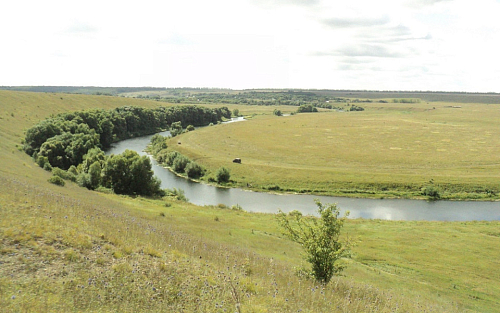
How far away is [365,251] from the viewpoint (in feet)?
102

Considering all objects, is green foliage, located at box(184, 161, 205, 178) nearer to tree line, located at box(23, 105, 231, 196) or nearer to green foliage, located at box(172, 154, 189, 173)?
green foliage, located at box(172, 154, 189, 173)

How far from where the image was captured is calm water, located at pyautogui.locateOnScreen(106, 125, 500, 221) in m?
51.2

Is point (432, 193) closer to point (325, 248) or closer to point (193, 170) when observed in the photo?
point (193, 170)

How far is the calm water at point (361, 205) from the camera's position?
5116cm

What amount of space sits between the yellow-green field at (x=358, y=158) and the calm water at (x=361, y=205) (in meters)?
3.36

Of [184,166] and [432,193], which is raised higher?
[184,166]

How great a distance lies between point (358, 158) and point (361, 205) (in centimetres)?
2812

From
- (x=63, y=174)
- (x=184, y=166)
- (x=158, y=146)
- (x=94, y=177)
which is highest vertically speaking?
(x=63, y=174)

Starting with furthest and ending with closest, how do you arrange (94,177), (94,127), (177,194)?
(94,127), (177,194), (94,177)

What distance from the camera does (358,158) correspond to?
8200 centimetres

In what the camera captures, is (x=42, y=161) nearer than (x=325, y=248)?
No

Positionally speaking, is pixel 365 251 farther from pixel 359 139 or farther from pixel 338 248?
pixel 359 139

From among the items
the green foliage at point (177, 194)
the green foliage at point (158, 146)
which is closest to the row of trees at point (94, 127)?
the green foliage at point (158, 146)

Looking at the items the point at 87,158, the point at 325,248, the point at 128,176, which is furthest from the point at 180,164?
the point at 325,248
